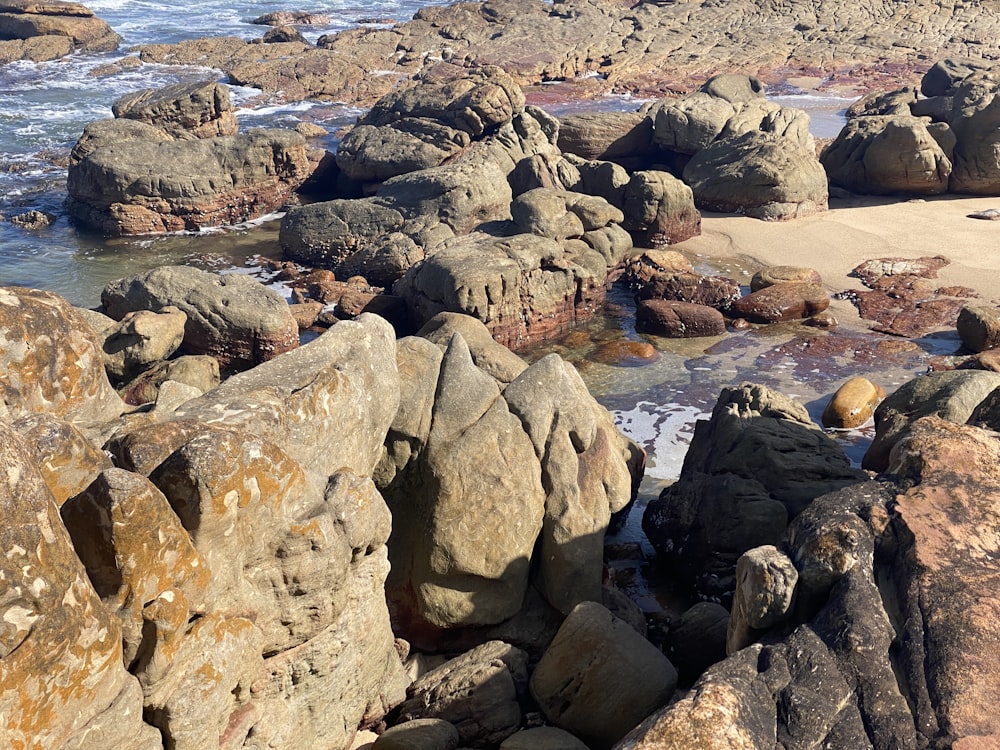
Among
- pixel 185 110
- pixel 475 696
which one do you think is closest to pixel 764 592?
pixel 475 696

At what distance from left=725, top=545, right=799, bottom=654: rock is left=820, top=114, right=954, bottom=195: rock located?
17516 mm

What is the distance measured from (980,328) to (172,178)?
15588 mm

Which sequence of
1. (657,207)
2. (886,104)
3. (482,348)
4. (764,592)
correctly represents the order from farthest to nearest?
(886,104)
(657,207)
(482,348)
(764,592)

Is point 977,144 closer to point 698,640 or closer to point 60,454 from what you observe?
point 698,640

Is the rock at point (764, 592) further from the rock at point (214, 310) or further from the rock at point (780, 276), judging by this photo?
the rock at point (780, 276)

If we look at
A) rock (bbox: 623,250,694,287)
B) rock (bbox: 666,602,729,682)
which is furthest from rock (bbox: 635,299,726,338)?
rock (bbox: 666,602,729,682)

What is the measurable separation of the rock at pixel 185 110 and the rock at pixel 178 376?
42.9 ft

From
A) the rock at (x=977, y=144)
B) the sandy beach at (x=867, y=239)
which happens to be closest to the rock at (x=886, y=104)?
the rock at (x=977, y=144)

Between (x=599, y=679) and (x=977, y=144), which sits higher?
(x=977, y=144)

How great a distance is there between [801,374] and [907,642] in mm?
9429

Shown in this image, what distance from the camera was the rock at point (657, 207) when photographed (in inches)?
725

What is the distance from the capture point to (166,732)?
4.51 meters

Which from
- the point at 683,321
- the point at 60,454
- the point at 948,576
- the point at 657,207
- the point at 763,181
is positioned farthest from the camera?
the point at 763,181

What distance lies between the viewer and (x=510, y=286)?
14.6 metres
